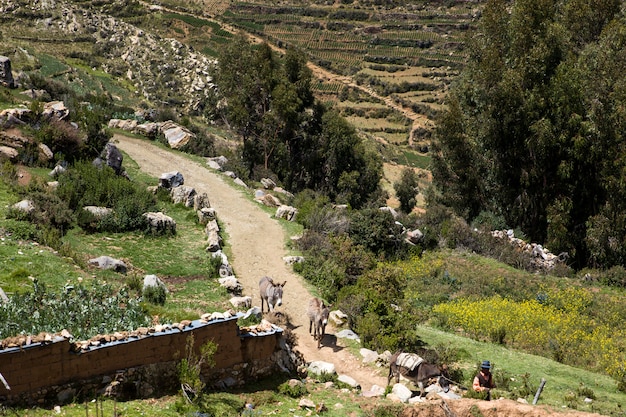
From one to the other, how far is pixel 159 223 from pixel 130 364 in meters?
10.1

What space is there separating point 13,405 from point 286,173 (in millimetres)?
26161

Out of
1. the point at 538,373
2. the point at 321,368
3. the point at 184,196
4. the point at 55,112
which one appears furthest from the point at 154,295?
the point at 55,112

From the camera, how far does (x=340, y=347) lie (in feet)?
47.5

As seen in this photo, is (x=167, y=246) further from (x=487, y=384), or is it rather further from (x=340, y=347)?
(x=487, y=384)

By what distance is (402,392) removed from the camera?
460 inches

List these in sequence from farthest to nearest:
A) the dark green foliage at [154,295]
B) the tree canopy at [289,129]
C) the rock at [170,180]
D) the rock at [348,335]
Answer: the tree canopy at [289,129] < the rock at [170,180] < the rock at [348,335] < the dark green foliage at [154,295]

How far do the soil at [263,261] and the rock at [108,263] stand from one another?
3.52m

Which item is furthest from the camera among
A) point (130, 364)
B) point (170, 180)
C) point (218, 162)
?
point (218, 162)

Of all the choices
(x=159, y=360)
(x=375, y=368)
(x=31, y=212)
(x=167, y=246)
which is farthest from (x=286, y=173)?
(x=159, y=360)

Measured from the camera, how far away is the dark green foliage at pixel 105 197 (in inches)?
738

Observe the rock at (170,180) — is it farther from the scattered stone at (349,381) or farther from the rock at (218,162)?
the scattered stone at (349,381)

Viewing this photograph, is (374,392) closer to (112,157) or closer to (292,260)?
(292,260)

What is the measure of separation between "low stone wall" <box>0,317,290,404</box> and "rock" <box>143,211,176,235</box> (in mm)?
8684

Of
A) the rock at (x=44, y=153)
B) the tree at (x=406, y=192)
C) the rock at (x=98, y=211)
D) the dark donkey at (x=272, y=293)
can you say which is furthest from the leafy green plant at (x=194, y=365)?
the tree at (x=406, y=192)
